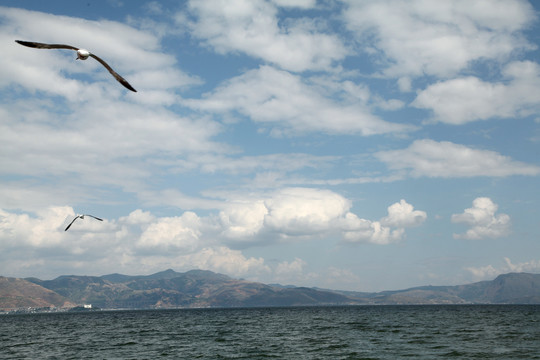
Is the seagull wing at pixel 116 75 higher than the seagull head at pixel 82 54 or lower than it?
lower

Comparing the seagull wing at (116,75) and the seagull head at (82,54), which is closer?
the seagull wing at (116,75)

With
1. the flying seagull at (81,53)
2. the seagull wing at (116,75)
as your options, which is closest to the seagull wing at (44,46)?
the flying seagull at (81,53)

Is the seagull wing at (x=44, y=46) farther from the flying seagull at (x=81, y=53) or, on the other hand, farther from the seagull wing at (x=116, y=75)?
the seagull wing at (x=116, y=75)

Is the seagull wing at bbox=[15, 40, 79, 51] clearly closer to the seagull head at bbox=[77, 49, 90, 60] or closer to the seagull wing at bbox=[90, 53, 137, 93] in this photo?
the seagull head at bbox=[77, 49, 90, 60]

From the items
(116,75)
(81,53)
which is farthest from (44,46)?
(116,75)

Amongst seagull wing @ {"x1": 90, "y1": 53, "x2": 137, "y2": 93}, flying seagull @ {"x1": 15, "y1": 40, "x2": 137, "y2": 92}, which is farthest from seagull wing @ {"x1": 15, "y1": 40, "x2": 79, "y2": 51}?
seagull wing @ {"x1": 90, "y1": 53, "x2": 137, "y2": 93}

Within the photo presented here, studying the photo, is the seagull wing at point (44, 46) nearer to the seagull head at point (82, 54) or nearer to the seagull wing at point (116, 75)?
the seagull head at point (82, 54)

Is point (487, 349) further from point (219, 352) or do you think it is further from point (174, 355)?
point (174, 355)

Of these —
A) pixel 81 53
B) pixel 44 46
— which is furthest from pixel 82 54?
pixel 44 46

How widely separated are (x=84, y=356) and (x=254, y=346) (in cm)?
2400

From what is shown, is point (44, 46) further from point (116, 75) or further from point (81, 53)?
point (116, 75)

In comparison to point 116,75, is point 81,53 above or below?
above

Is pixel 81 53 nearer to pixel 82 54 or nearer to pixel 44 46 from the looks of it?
pixel 82 54

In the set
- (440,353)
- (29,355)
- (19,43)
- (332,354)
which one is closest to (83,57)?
(19,43)
